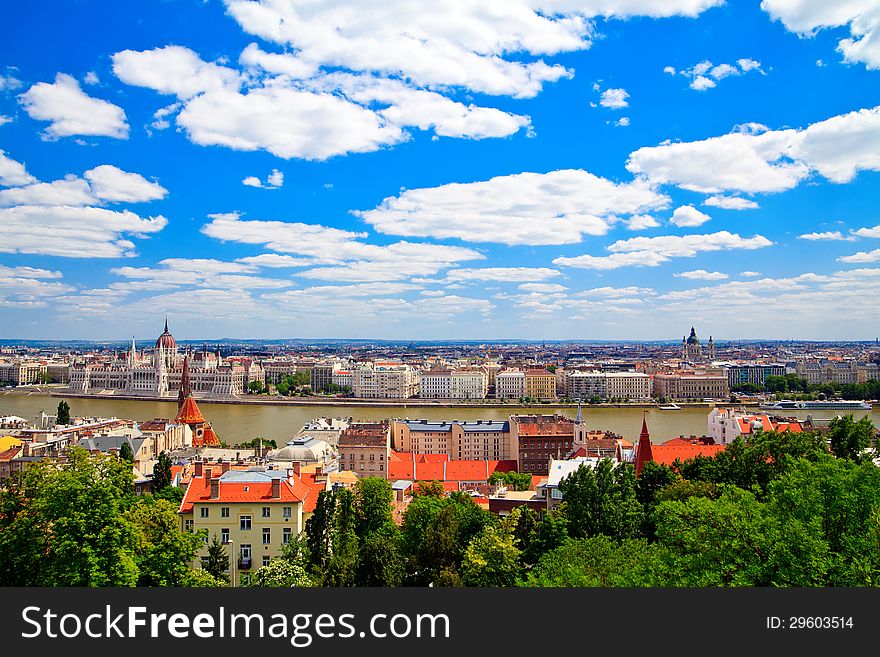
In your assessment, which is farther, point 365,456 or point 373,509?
point 365,456

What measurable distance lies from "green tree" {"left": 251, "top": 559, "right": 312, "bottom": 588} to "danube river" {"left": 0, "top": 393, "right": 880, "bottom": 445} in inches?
526

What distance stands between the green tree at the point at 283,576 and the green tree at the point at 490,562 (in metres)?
1.09

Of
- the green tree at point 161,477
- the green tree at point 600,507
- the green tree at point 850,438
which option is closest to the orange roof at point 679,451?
the green tree at point 850,438

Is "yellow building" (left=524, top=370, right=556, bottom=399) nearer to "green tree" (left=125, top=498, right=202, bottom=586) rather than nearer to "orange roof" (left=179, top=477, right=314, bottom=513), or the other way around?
"orange roof" (left=179, top=477, right=314, bottom=513)

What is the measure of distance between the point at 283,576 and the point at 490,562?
1419 millimetres

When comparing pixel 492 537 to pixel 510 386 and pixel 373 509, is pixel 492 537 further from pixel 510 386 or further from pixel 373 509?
pixel 510 386

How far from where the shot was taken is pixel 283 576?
5172 millimetres

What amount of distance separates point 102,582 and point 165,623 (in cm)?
167

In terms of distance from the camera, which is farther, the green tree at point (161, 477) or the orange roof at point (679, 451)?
the orange roof at point (679, 451)

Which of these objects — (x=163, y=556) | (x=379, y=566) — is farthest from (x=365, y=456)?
(x=163, y=556)

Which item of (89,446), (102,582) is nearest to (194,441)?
(89,446)

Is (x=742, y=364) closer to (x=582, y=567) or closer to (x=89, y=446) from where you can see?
(x=89, y=446)

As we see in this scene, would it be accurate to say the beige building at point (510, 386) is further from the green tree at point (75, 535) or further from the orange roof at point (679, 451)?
the green tree at point (75, 535)

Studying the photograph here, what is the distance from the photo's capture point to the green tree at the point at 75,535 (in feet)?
13.3
